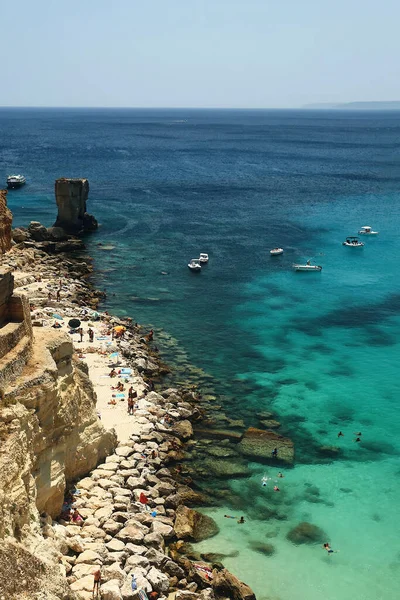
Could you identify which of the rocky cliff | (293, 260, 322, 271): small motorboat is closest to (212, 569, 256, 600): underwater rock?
the rocky cliff

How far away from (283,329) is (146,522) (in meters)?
27.7

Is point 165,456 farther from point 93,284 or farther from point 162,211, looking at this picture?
point 162,211

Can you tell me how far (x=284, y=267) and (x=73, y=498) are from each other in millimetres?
47569

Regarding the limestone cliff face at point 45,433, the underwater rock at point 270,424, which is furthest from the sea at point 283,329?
the limestone cliff face at point 45,433

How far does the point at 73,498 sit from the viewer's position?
2684cm

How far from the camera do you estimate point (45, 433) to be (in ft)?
73.5

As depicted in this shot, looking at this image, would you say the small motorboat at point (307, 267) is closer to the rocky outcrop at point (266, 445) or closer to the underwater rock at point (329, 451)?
the rocky outcrop at point (266, 445)

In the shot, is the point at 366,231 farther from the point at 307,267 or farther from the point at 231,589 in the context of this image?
the point at 231,589

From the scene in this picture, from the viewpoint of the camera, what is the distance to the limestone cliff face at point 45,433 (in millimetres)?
18609

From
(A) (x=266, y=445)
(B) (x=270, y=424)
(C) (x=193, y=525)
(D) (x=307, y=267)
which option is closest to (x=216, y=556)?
(C) (x=193, y=525)

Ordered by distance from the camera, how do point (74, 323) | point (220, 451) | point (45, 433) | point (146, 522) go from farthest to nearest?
point (74, 323) → point (220, 451) → point (146, 522) → point (45, 433)

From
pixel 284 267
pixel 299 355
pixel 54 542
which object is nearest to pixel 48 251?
pixel 284 267

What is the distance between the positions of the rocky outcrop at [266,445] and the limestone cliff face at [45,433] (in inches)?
367

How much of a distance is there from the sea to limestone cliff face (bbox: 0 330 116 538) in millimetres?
7382
